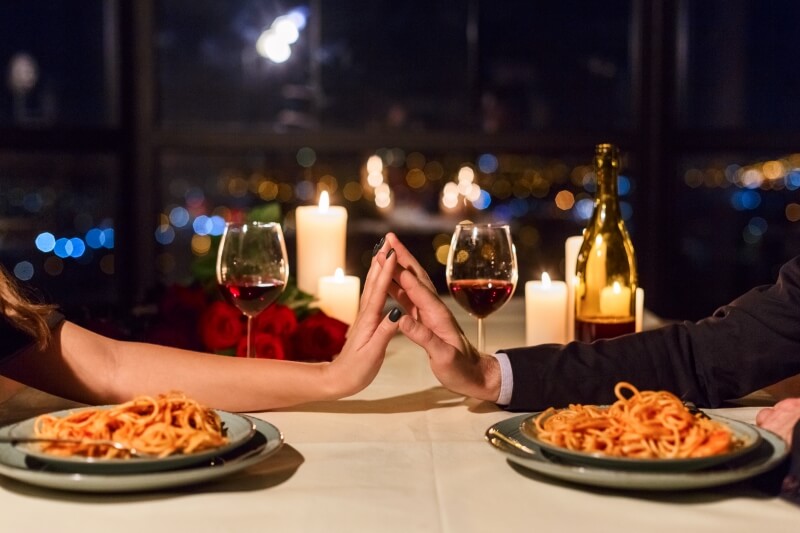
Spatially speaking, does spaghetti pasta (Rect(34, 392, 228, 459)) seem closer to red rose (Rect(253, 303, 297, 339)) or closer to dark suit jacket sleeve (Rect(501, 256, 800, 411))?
dark suit jacket sleeve (Rect(501, 256, 800, 411))

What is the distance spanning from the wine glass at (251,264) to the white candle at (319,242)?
0.51 m

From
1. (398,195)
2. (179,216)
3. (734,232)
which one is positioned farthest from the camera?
(734,232)

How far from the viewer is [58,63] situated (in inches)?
164

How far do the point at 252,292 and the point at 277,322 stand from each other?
0.57 ft

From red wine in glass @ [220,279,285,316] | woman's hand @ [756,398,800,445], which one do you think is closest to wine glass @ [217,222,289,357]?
red wine in glass @ [220,279,285,316]

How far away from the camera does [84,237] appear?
4.21m

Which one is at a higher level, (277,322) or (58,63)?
(58,63)

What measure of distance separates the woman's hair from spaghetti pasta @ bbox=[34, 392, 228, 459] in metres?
0.31

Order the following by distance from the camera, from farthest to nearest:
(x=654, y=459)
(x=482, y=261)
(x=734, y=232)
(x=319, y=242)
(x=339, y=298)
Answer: (x=734, y=232) → (x=319, y=242) → (x=339, y=298) → (x=482, y=261) → (x=654, y=459)

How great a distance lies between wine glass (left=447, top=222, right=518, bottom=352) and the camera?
4.86 feet

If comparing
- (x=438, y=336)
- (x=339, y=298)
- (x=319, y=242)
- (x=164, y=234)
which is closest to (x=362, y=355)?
(x=438, y=336)

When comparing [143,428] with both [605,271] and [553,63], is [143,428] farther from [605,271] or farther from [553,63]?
[553,63]

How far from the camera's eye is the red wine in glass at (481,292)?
148cm

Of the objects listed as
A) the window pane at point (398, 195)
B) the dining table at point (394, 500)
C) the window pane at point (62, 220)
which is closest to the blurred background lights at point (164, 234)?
the window pane at point (398, 195)
